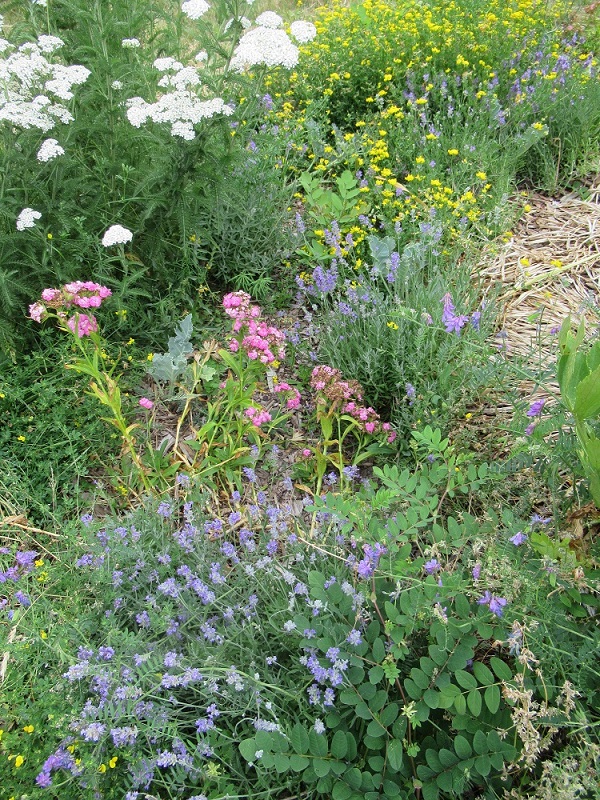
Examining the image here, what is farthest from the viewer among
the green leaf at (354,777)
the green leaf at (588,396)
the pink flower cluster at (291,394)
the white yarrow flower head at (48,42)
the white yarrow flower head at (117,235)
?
the pink flower cluster at (291,394)

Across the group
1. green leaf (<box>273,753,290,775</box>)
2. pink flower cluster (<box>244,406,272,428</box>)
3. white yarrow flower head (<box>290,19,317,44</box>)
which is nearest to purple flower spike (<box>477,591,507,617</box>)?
green leaf (<box>273,753,290,775</box>)

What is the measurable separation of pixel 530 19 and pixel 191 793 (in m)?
5.12

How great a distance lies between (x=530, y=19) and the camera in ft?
15.0

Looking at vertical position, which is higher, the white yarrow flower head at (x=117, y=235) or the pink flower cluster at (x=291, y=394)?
the white yarrow flower head at (x=117, y=235)

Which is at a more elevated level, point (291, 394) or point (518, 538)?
point (518, 538)

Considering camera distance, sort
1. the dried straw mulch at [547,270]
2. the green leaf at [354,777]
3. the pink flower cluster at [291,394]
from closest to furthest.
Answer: the green leaf at [354,777] < the pink flower cluster at [291,394] < the dried straw mulch at [547,270]

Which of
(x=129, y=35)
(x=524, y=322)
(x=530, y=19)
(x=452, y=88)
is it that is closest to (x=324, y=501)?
(x=524, y=322)

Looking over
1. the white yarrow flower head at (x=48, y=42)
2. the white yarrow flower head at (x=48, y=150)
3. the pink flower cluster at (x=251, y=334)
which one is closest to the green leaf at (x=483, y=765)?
the pink flower cluster at (x=251, y=334)

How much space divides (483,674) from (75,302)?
1862mm

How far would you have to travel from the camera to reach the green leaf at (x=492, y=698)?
4.99ft

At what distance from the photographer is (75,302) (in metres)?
2.41

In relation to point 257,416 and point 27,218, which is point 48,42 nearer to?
point 27,218

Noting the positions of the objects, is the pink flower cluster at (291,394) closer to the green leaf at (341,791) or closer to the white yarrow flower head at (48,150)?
the white yarrow flower head at (48,150)

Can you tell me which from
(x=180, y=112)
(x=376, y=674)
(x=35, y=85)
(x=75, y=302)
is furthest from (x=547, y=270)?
(x=35, y=85)
